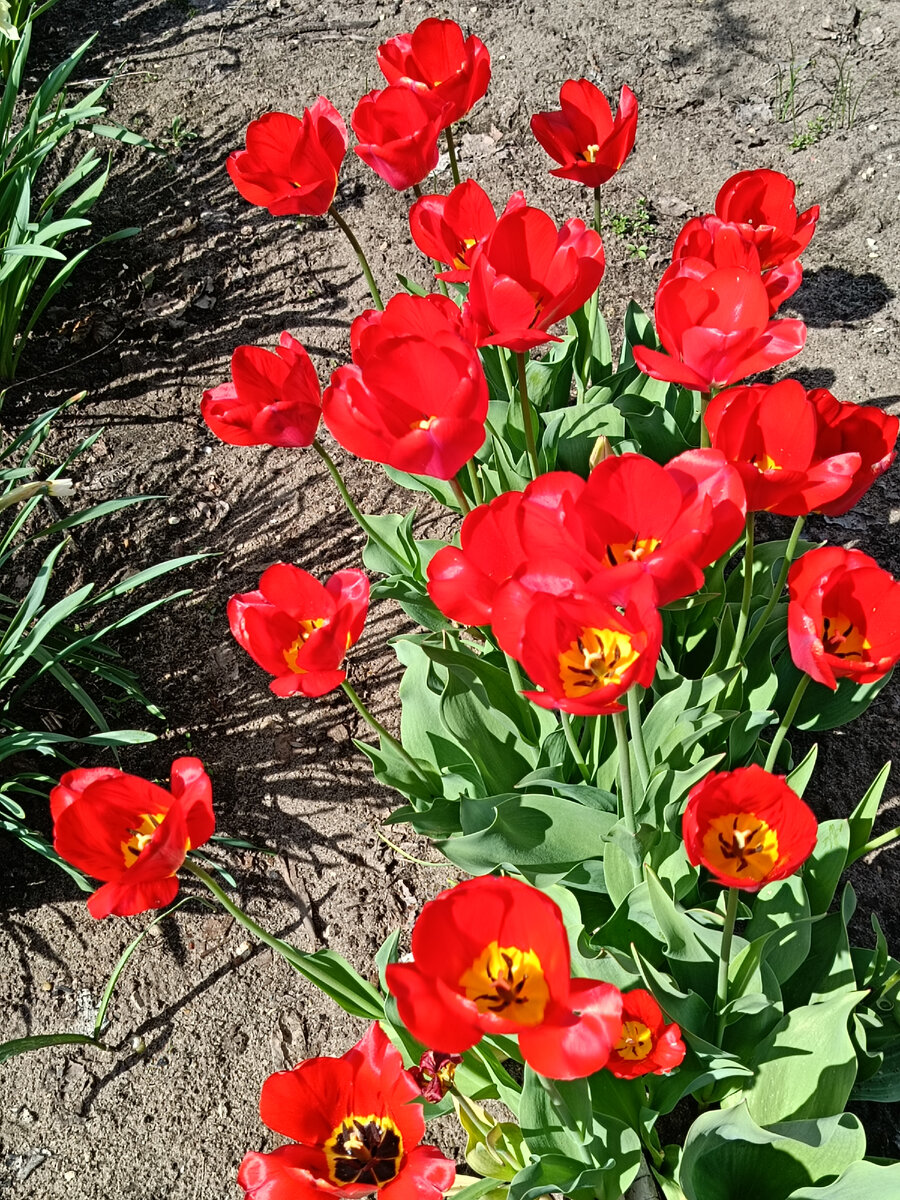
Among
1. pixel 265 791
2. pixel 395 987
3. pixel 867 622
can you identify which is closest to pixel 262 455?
pixel 265 791

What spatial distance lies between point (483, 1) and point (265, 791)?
3.39 metres

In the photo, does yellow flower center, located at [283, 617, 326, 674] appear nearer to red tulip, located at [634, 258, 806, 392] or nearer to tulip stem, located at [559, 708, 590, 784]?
tulip stem, located at [559, 708, 590, 784]

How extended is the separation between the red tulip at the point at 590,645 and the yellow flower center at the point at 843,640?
0.37 meters

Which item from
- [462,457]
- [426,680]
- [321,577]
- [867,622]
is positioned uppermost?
[462,457]

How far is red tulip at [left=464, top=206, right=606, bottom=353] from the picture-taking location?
53.3 inches

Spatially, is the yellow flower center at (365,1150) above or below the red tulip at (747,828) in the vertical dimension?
below

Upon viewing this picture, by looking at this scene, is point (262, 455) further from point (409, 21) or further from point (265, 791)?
point (409, 21)

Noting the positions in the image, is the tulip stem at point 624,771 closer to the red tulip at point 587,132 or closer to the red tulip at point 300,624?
the red tulip at point 300,624

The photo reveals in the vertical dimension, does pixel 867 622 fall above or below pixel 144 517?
above

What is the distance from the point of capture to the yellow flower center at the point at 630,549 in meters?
1.13

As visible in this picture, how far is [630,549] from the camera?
1.14 metres

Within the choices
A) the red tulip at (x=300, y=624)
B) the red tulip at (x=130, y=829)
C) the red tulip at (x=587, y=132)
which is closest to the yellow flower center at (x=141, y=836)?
the red tulip at (x=130, y=829)

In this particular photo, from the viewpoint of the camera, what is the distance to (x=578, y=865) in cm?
156

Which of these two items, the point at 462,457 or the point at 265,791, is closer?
the point at 462,457
